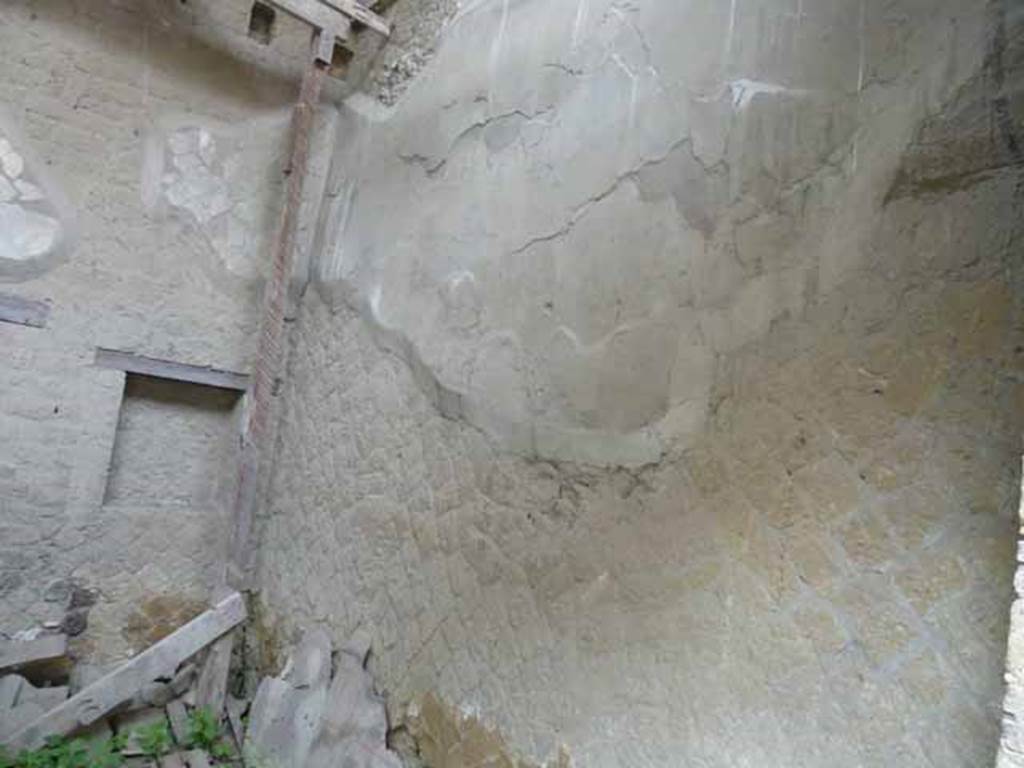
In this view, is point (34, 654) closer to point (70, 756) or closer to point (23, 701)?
point (23, 701)

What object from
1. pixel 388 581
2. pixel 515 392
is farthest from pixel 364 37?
pixel 388 581

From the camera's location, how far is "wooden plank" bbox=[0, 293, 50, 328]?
2.87m

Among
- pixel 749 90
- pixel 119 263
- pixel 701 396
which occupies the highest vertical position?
pixel 749 90

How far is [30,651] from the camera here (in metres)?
2.81

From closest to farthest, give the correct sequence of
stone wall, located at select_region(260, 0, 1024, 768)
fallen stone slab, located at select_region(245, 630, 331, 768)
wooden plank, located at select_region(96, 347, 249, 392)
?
stone wall, located at select_region(260, 0, 1024, 768) → fallen stone slab, located at select_region(245, 630, 331, 768) → wooden plank, located at select_region(96, 347, 249, 392)

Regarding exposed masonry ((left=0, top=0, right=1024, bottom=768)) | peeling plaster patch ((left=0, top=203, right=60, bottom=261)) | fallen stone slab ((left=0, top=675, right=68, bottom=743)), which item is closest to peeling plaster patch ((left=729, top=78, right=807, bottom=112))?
exposed masonry ((left=0, top=0, right=1024, bottom=768))

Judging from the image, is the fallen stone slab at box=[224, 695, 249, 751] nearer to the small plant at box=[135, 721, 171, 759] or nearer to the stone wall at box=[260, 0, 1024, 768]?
the small plant at box=[135, 721, 171, 759]

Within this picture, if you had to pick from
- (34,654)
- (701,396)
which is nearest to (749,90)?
(701,396)

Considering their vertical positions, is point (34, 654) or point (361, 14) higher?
point (361, 14)

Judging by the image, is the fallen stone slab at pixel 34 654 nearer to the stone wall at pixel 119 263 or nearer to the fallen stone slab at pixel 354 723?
the stone wall at pixel 119 263

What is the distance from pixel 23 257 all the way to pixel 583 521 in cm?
250

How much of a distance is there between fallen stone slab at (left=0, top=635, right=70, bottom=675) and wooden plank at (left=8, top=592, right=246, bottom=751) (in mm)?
272

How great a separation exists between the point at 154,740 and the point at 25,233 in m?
2.01

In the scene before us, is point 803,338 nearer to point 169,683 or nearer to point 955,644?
point 955,644
